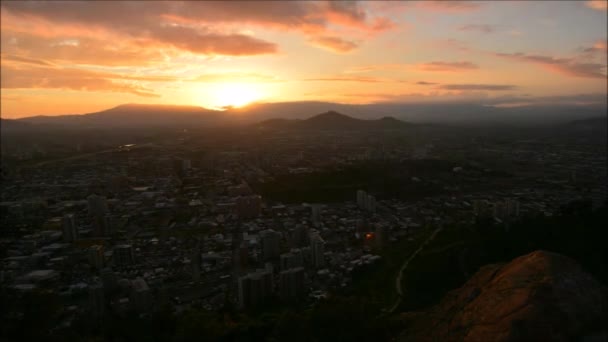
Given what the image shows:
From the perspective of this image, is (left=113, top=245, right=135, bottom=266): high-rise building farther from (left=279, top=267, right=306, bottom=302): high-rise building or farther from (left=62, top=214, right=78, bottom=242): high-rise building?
(left=279, top=267, right=306, bottom=302): high-rise building

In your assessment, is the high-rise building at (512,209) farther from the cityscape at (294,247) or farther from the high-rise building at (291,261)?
the high-rise building at (291,261)

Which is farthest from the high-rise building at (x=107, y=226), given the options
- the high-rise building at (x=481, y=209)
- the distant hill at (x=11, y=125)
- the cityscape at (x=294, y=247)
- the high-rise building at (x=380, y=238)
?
the distant hill at (x=11, y=125)

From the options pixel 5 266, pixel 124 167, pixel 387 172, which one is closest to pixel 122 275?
pixel 5 266

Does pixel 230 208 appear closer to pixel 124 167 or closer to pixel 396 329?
pixel 124 167

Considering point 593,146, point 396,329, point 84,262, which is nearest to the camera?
point 396,329

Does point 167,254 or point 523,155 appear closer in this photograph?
point 167,254
